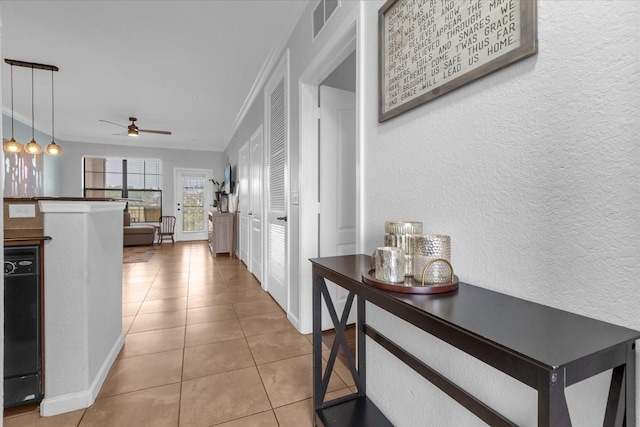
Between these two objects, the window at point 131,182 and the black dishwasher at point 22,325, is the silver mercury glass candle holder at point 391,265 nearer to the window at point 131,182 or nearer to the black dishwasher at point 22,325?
the black dishwasher at point 22,325

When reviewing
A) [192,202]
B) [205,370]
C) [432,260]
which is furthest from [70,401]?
[192,202]

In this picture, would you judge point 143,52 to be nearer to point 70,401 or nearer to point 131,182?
point 70,401

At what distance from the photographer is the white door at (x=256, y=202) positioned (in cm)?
389

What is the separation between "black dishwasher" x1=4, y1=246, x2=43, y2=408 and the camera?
1.42m

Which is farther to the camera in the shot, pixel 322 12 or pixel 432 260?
pixel 322 12

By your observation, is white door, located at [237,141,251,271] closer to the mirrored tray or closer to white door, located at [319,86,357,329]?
white door, located at [319,86,357,329]

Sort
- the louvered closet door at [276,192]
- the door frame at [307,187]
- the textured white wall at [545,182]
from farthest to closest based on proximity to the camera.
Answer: the louvered closet door at [276,192]
the door frame at [307,187]
the textured white wall at [545,182]

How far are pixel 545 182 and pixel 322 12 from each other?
6.27 ft

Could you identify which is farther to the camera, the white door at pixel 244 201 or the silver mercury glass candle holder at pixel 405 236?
the white door at pixel 244 201

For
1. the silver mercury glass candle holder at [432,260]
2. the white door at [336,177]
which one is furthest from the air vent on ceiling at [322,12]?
the silver mercury glass candle holder at [432,260]

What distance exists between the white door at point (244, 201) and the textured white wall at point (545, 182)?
3.92 metres

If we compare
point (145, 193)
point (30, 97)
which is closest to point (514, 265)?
point (30, 97)

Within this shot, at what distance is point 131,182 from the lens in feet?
26.2

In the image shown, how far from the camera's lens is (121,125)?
19.5 ft
